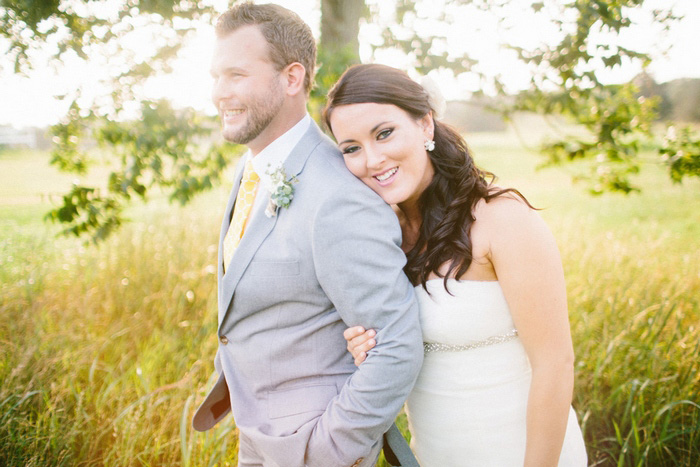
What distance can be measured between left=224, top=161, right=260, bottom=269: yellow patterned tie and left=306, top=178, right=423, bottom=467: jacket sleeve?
1.66ft

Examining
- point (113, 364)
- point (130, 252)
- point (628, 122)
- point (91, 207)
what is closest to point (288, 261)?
point (91, 207)

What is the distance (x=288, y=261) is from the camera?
1683 mm

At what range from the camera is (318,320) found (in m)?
1.76

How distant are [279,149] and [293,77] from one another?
329mm

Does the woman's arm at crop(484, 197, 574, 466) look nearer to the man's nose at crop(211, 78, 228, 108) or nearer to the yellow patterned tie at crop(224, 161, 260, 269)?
the yellow patterned tie at crop(224, 161, 260, 269)

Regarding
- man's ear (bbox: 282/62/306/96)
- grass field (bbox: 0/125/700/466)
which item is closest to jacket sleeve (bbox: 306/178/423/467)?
man's ear (bbox: 282/62/306/96)

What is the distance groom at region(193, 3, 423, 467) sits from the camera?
1.61m

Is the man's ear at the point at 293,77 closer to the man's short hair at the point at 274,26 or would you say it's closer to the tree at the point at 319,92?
the man's short hair at the point at 274,26

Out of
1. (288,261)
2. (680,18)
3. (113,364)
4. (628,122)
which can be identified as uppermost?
(680,18)

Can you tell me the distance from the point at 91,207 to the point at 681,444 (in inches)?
161

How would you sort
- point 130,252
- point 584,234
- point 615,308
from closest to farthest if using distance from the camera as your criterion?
point 615,308, point 130,252, point 584,234

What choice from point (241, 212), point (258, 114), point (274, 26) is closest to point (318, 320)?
point (241, 212)

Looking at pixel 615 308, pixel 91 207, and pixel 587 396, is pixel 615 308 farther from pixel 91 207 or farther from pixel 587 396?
pixel 91 207

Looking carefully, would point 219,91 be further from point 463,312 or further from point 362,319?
point 463,312
